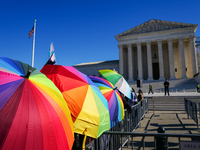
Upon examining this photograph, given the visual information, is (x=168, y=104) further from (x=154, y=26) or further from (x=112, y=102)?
(x=154, y=26)

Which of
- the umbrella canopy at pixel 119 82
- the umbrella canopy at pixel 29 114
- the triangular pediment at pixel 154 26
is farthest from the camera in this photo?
the triangular pediment at pixel 154 26

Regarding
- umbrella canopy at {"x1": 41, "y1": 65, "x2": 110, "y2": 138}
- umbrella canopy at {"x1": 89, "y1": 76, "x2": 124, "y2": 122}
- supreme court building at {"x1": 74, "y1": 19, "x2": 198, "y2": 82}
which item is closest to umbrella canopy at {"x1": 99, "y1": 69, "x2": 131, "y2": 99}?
umbrella canopy at {"x1": 89, "y1": 76, "x2": 124, "y2": 122}

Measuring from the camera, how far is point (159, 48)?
41.4 metres

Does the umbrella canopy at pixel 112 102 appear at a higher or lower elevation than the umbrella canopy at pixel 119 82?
lower

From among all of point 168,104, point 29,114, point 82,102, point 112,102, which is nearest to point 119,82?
point 112,102

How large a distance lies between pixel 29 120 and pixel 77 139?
1.57 m

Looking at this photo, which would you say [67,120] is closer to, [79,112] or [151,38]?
[79,112]

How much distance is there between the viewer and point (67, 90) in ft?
9.55

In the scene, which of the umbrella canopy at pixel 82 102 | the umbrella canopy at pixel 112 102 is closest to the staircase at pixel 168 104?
the umbrella canopy at pixel 112 102

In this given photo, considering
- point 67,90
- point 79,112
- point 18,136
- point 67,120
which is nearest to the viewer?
point 18,136

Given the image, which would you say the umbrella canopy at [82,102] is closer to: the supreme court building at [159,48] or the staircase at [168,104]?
the staircase at [168,104]

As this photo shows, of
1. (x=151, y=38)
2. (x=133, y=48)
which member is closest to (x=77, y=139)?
(x=151, y=38)

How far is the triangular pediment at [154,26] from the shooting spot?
39.9m

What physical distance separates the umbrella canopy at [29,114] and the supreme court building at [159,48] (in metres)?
41.0
